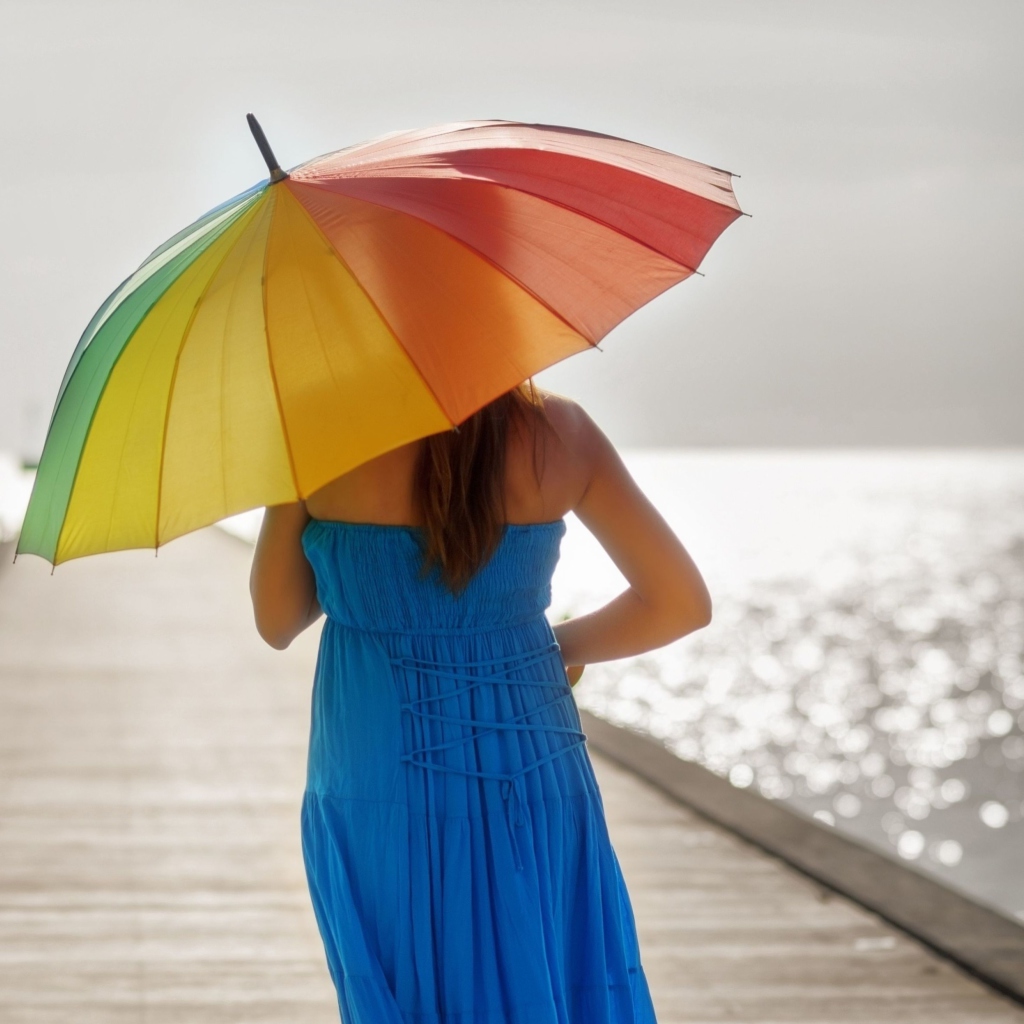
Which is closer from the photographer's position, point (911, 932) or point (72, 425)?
point (72, 425)

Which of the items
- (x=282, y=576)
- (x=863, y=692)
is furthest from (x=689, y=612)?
(x=863, y=692)

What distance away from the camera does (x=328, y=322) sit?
1750mm

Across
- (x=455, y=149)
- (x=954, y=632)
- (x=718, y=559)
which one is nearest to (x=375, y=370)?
(x=455, y=149)

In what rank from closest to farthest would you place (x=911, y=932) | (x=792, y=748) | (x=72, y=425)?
(x=72, y=425)
(x=911, y=932)
(x=792, y=748)

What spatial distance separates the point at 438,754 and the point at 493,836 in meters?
0.12

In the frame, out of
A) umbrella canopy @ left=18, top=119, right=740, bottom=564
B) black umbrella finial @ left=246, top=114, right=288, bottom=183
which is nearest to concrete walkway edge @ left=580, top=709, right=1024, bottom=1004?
umbrella canopy @ left=18, top=119, right=740, bottom=564

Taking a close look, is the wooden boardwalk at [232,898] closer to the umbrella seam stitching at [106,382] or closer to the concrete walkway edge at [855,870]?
the concrete walkway edge at [855,870]

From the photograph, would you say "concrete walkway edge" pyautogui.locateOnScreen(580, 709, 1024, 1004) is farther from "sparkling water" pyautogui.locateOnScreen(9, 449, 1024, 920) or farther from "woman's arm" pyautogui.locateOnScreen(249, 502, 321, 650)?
"woman's arm" pyautogui.locateOnScreen(249, 502, 321, 650)

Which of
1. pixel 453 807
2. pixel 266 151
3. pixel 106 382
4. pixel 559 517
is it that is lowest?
pixel 453 807

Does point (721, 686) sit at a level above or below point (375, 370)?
below

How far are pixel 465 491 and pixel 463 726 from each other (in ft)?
0.99

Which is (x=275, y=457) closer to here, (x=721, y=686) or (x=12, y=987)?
(x=12, y=987)

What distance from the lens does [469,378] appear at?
171 centimetres

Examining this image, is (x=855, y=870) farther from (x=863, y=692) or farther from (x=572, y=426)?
(x=863, y=692)
